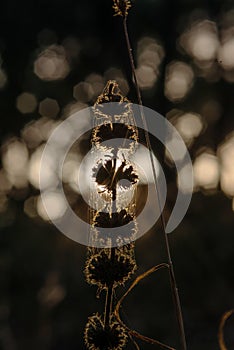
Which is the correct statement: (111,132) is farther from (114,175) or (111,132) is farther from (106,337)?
(106,337)

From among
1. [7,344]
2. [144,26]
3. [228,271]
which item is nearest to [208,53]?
[144,26]

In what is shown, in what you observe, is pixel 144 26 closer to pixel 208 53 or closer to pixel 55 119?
pixel 208 53

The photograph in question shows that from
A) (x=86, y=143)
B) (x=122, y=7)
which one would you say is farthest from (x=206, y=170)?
(x=122, y=7)

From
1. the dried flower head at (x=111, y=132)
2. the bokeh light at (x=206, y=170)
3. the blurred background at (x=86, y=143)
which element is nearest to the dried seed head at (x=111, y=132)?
the dried flower head at (x=111, y=132)

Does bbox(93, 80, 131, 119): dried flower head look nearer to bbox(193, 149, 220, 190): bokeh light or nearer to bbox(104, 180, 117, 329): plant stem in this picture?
bbox(104, 180, 117, 329): plant stem

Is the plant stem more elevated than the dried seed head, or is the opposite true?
the dried seed head

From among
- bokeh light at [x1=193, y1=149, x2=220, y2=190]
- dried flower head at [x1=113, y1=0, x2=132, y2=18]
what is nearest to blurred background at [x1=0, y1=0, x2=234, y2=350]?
bokeh light at [x1=193, y1=149, x2=220, y2=190]
